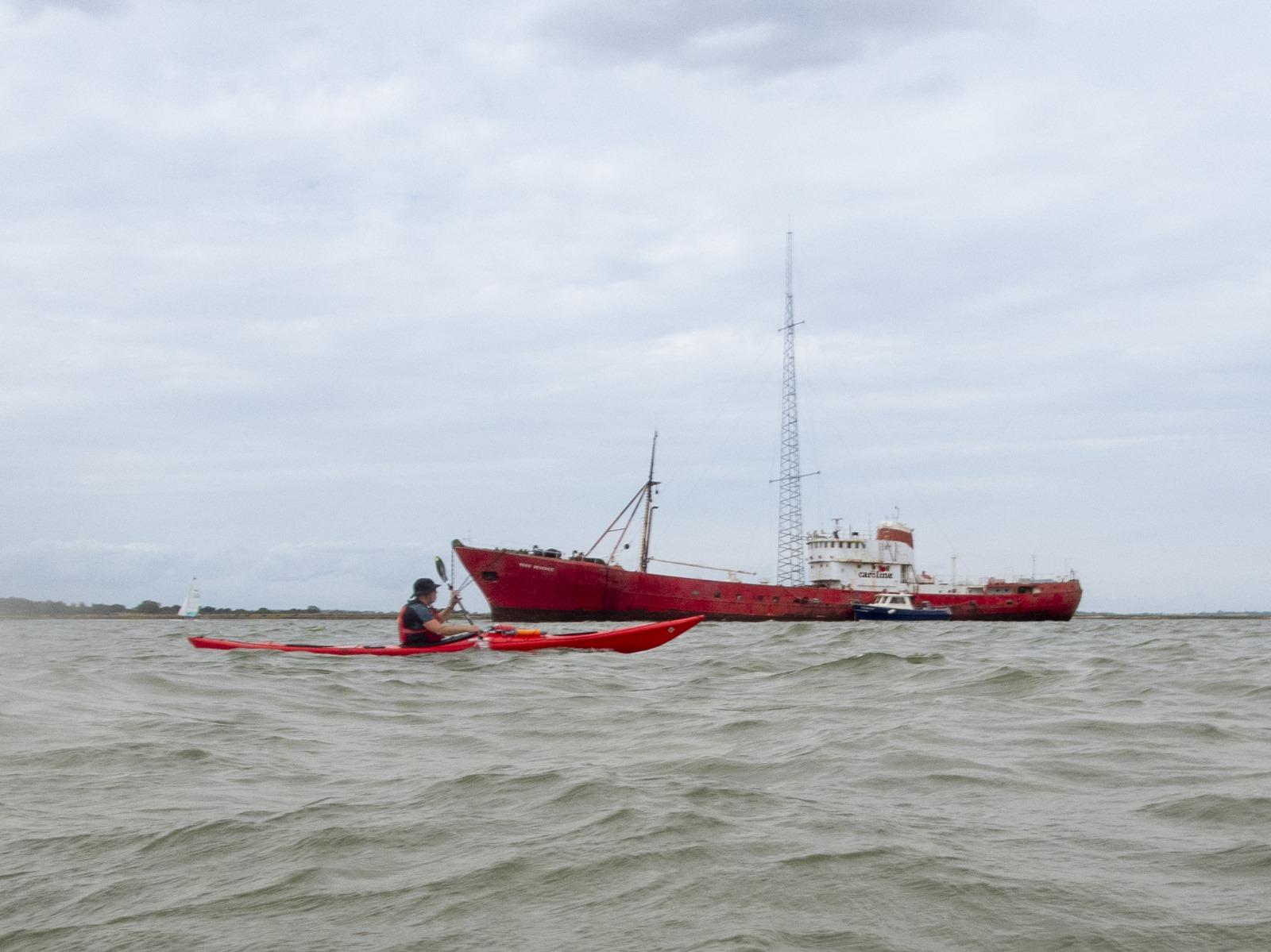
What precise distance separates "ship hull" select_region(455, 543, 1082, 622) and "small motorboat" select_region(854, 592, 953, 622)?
1066mm

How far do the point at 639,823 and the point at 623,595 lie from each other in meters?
43.9

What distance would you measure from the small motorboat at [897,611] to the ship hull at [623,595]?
1.07 m

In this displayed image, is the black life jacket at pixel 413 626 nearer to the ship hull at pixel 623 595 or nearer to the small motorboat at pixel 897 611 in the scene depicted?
the ship hull at pixel 623 595

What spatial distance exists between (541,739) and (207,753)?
2.61m

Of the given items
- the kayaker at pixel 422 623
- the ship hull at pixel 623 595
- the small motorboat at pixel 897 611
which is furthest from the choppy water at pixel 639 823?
the small motorboat at pixel 897 611

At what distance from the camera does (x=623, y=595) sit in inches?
1929

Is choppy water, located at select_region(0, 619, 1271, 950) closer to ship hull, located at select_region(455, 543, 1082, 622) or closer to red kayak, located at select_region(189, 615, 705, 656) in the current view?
red kayak, located at select_region(189, 615, 705, 656)

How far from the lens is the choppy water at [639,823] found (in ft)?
12.8

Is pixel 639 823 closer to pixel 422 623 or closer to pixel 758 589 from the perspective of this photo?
pixel 422 623

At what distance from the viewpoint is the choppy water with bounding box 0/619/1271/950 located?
3.91 m

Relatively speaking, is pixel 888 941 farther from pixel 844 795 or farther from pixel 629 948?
pixel 844 795

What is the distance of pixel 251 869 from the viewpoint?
4.59 meters

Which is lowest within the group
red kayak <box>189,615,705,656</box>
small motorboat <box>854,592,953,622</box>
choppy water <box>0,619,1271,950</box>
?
choppy water <box>0,619,1271,950</box>

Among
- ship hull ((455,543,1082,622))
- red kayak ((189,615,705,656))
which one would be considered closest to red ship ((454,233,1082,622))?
ship hull ((455,543,1082,622))
